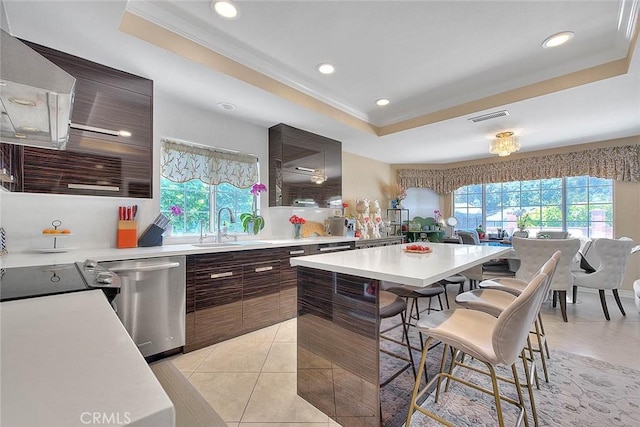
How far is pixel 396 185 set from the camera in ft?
19.5

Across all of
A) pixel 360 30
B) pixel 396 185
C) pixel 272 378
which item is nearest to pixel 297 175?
pixel 360 30

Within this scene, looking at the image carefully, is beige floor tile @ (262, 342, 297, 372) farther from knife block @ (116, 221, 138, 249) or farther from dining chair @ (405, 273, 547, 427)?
knife block @ (116, 221, 138, 249)

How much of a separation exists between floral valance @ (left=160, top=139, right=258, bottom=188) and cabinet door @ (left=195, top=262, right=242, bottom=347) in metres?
1.10

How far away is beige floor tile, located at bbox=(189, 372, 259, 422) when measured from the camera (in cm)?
166

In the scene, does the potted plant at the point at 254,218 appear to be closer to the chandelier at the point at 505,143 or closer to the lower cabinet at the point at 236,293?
the lower cabinet at the point at 236,293

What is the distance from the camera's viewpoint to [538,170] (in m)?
4.98

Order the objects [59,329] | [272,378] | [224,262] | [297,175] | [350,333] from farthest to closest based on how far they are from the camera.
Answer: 1. [297,175]
2. [224,262]
3. [272,378]
4. [350,333]
5. [59,329]

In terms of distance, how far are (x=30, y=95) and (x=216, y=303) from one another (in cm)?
199

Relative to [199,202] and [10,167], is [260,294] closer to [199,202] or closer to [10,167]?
[199,202]

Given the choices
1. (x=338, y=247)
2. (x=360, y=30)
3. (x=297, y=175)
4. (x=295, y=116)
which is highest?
(x=360, y=30)

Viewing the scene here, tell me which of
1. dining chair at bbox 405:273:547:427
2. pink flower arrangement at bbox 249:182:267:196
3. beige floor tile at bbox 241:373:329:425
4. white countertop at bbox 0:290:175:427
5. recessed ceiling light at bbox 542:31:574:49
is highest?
recessed ceiling light at bbox 542:31:574:49

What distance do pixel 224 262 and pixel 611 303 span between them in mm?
5290

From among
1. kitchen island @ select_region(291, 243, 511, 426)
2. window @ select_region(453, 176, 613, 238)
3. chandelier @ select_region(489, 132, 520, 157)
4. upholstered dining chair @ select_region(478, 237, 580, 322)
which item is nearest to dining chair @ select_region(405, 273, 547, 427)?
kitchen island @ select_region(291, 243, 511, 426)

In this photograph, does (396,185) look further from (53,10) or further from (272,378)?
(53,10)
